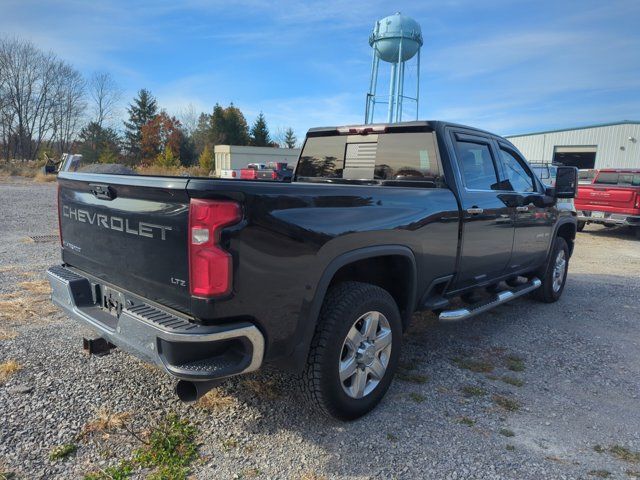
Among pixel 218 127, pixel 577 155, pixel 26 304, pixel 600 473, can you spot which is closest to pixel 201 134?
pixel 218 127

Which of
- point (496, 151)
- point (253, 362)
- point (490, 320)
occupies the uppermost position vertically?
point (496, 151)

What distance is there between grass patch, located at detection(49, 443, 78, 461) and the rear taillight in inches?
50.0

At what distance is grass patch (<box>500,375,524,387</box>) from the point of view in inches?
142

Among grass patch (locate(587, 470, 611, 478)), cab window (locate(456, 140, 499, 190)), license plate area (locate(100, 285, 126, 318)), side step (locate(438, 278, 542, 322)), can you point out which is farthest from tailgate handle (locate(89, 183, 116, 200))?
grass patch (locate(587, 470, 611, 478))

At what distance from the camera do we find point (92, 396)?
312 cm

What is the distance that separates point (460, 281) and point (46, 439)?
10.5ft

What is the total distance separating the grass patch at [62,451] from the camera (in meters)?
2.50

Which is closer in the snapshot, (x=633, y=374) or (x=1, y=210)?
(x=633, y=374)

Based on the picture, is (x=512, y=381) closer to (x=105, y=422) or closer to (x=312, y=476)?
(x=312, y=476)

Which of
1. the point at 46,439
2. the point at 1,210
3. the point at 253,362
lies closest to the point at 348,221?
the point at 253,362

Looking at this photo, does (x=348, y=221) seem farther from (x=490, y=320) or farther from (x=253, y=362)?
(x=490, y=320)

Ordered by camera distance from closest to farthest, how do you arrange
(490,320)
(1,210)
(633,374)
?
(633,374) → (490,320) → (1,210)

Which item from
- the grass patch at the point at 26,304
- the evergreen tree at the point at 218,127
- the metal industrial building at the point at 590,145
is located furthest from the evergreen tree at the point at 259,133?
the grass patch at the point at 26,304

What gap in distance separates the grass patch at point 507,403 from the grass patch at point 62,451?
9.07ft
